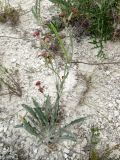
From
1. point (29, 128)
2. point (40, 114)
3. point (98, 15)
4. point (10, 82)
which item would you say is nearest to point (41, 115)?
point (40, 114)

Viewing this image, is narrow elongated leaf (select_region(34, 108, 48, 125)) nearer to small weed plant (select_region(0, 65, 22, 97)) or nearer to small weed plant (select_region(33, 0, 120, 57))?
small weed plant (select_region(0, 65, 22, 97))

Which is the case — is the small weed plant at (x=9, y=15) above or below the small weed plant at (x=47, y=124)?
above

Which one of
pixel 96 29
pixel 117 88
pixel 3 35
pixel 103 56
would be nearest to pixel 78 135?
pixel 117 88

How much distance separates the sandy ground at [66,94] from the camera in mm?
2908

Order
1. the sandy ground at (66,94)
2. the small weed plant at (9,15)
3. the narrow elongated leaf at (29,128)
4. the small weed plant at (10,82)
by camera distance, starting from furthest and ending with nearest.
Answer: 1. the small weed plant at (9,15)
2. the small weed plant at (10,82)
3. the sandy ground at (66,94)
4. the narrow elongated leaf at (29,128)

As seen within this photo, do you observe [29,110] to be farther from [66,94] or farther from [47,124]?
[66,94]

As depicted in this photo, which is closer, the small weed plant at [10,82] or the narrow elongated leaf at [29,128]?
the narrow elongated leaf at [29,128]

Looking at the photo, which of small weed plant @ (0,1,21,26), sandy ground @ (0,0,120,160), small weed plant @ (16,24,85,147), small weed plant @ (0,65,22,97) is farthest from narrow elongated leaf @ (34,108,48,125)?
small weed plant @ (0,1,21,26)

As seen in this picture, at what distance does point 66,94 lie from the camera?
322 centimetres

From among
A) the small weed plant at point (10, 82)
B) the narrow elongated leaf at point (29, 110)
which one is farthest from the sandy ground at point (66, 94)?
the narrow elongated leaf at point (29, 110)

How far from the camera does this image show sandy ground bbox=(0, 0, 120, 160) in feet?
9.54

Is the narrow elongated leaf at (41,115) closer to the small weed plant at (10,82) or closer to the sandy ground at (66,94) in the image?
the sandy ground at (66,94)

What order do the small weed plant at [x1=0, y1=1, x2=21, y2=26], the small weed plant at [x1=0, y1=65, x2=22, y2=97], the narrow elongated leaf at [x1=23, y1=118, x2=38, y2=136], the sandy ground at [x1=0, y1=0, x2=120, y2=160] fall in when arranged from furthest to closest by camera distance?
the small weed plant at [x1=0, y1=1, x2=21, y2=26] < the small weed plant at [x1=0, y1=65, x2=22, y2=97] < the sandy ground at [x1=0, y1=0, x2=120, y2=160] < the narrow elongated leaf at [x1=23, y1=118, x2=38, y2=136]

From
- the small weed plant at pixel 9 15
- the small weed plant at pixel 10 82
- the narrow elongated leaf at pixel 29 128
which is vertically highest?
the small weed plant at pixel 9 15
